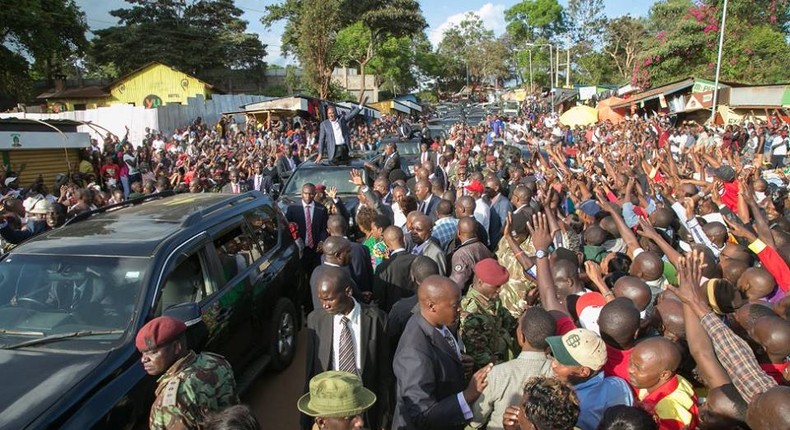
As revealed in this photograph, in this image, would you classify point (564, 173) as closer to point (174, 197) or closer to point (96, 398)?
point (174, 197)

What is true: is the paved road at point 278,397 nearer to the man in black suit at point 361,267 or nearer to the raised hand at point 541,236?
the man in black suit at point 361,267

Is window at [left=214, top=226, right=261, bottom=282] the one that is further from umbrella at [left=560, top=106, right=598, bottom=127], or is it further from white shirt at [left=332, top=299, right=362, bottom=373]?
umbrella at [left=560, top=106, right=598, bottom=127]

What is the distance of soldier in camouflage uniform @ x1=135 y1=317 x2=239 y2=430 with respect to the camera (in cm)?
264

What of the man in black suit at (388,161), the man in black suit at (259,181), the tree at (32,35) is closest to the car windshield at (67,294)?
the man in black suit at (259,181)

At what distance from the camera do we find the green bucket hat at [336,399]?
232cm

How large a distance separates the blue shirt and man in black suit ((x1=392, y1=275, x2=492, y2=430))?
497 mm

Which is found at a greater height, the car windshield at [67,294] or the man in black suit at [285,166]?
the man in black suit at [285,166]

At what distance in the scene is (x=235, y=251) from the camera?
16.5ft

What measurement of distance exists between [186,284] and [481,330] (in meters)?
2.28

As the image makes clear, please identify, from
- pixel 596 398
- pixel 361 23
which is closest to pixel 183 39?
pixel 361 23

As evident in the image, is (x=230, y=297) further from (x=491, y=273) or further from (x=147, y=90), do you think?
(x=147, y=90)

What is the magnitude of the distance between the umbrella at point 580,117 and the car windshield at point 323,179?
20404mm

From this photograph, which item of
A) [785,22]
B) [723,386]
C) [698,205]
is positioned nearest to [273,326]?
[723,386]

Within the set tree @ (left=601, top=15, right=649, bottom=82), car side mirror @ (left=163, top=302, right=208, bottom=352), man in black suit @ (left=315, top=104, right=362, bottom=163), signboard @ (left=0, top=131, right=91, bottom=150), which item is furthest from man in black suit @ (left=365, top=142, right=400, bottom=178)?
tree @ (left=601, top=15, right=649, bottom=82)
